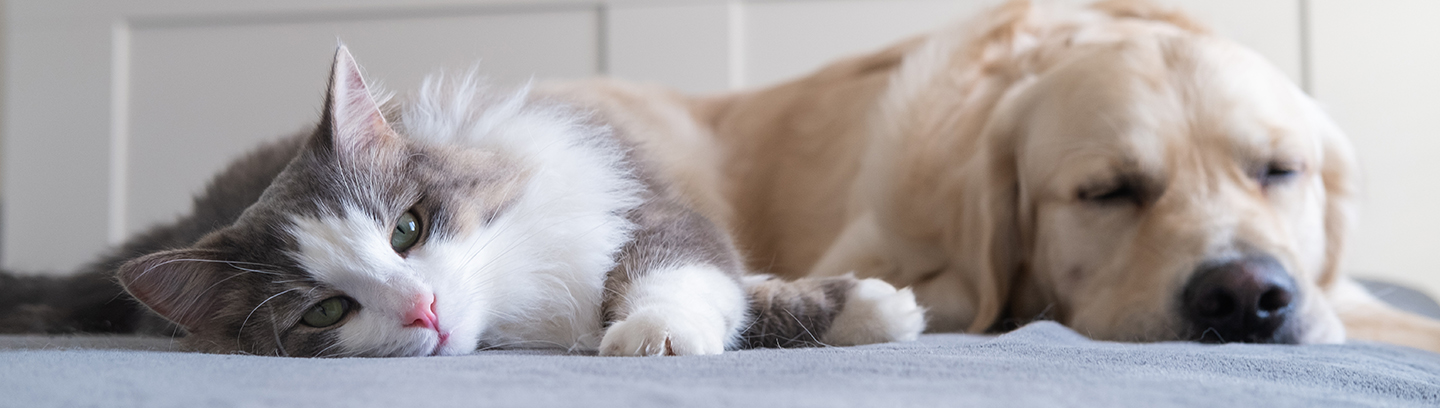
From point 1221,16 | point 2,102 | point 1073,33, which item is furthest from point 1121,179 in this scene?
point 2,102

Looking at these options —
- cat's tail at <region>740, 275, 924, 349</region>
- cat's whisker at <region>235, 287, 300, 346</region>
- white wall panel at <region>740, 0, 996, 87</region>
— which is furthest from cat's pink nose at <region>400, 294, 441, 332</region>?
white wall panel at <region>740, 0, 996, 87</region>

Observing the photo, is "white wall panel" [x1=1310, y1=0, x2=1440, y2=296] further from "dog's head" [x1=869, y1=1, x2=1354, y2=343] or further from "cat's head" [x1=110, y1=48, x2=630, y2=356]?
"cat's head" [x1=110, y1=48, x2=630, y2=356]

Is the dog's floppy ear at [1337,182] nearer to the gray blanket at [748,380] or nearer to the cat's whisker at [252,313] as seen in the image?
the gray blanket at [748,380]

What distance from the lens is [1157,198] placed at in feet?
4.32

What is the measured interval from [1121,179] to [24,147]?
136 inches

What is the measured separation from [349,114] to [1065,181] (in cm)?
103

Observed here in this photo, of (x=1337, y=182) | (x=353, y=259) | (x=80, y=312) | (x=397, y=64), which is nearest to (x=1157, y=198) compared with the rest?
(x=1337, y=182)

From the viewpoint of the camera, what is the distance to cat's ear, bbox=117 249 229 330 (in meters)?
0.89

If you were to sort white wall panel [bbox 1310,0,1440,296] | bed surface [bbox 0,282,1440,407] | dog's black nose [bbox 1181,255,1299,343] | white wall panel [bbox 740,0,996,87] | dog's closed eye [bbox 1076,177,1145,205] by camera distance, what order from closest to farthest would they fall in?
bed surface [bbox 0,282,1440,407] → dog's black nose [bbox 1181,255,1299,343] → dog's closed eye [bbox 1076,177,1145,205] → white wall panel [bbox 1310,0,1440,296] → white wall panel [bbox 740,0,996,87]

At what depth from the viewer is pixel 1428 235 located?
9.02 feet

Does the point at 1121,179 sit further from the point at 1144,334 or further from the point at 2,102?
the point at 2,102

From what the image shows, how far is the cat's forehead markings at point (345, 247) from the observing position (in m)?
0.84

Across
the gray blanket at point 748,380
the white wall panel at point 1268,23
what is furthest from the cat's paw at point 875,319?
the white wall panel at point 1268,23

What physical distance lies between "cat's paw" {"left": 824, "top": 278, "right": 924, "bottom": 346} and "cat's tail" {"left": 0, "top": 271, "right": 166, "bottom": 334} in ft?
2.98
